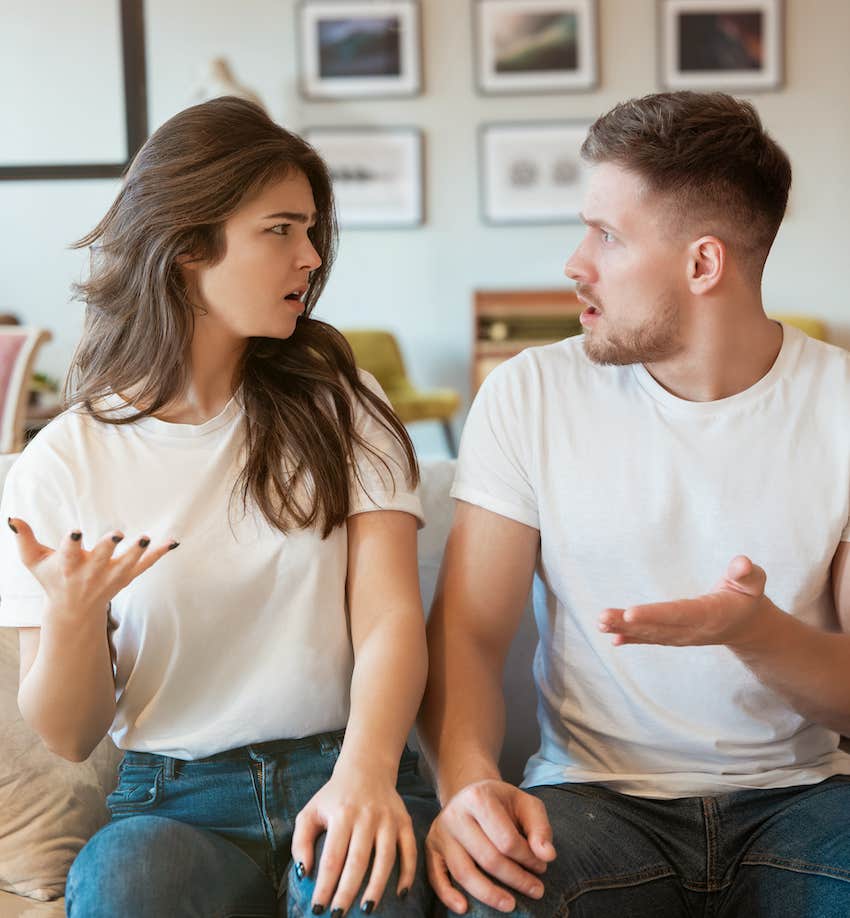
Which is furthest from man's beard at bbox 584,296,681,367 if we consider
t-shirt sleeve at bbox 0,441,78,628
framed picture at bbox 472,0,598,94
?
framed picture at bbox 472,0,598,94

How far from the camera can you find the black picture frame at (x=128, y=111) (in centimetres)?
552

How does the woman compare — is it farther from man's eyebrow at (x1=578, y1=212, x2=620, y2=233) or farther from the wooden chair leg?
the wooden chair leg

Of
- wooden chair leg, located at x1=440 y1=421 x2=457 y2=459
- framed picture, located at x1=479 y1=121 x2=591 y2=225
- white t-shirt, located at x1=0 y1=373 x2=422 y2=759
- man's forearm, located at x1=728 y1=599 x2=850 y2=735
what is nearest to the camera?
man's forearm, located at x1=728 y1=599 x2=850 y2=735

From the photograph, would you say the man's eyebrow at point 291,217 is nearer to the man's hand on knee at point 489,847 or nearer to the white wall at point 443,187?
the man's hand on knee at point 489,847

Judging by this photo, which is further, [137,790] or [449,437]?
[449,437]

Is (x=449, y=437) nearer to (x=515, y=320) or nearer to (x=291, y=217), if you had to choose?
→ (x=515, y=320)

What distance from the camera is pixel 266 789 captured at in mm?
1215

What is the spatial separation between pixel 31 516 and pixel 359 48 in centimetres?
481

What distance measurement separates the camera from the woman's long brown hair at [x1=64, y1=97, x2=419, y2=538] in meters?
1.30

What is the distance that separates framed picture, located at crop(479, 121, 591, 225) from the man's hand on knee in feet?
15.8

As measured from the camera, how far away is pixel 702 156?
1.34 meters

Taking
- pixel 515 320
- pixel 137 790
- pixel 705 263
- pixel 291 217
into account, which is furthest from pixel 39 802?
pixel 515 320

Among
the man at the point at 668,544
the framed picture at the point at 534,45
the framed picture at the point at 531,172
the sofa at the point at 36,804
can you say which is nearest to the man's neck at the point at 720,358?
the man at the point at 668,544

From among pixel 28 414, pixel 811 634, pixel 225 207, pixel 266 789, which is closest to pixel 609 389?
pixel 811 634
